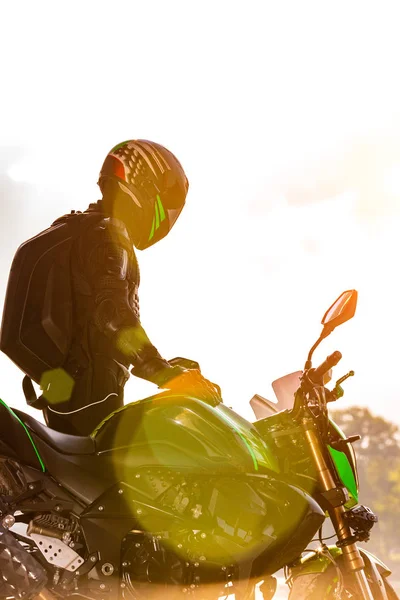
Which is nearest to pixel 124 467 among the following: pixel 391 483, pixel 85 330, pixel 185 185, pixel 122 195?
pixel 85 330

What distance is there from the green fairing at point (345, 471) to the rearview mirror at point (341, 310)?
808mm

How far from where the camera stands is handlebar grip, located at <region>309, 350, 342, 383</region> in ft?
13.9

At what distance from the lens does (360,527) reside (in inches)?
163

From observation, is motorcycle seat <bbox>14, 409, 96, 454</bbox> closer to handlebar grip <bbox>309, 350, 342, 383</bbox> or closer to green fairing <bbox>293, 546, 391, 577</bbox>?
handlebar grip <bbox>309, 350, 342, 383</bbox>

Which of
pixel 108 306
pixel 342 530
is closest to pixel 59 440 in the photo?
pixel 108 306

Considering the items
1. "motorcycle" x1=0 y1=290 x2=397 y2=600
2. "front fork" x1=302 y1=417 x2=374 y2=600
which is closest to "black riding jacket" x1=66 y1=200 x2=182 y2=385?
"motorcycle" x1=0 y1=290 x2=397 y2=600

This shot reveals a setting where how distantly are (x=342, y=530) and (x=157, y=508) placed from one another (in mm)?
1124

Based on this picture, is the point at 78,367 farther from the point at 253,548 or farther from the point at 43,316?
the point at 253,548

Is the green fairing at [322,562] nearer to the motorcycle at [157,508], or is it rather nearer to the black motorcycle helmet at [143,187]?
the motorcycle at [157,508]

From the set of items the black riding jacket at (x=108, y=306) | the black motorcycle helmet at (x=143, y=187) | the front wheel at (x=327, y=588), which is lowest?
the front wheel at (x=327, y=588)

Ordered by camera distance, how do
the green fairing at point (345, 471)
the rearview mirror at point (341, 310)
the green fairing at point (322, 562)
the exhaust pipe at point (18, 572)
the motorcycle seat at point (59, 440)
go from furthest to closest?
1. the green fairing at point (322, 562)
2. the green fairing at point (345, 471)
3. the rearview mirror at point (341, 310)
4. the motorcycle seat at point (59, 440)
5. the exhaust pipe at point (18, 572)

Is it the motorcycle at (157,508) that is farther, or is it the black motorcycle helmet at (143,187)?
the black motorcycle helmet at (143,187)

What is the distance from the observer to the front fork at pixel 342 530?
4102mm

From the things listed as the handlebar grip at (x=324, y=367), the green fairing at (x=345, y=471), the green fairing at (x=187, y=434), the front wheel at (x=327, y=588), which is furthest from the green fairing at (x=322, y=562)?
the handlebar grip at (x=324, y=367)
